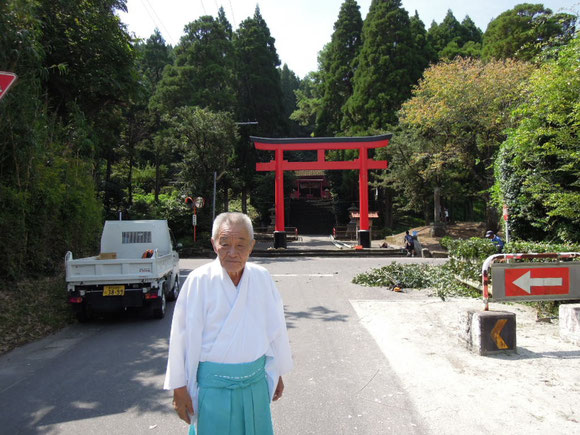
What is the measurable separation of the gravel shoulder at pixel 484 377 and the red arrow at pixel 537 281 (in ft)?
2.13

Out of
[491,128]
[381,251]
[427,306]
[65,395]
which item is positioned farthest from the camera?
[381,251]

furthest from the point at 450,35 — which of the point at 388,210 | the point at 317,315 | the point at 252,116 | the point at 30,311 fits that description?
the point at 30,311

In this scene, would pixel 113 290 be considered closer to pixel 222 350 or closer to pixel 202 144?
pixel 222 350

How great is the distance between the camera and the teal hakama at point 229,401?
6.51ft

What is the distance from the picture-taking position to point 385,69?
94.4 ft

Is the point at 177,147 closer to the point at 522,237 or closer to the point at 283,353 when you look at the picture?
the point at 522,237

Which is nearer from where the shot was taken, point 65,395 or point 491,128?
point 65,395

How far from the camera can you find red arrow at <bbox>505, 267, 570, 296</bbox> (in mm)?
5277

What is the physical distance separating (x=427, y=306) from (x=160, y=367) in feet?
16.8

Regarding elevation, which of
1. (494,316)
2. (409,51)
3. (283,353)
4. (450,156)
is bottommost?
(494,316)

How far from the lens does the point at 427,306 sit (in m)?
7.70

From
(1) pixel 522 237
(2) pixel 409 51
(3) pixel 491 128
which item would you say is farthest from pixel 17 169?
(2) pixel 409 51

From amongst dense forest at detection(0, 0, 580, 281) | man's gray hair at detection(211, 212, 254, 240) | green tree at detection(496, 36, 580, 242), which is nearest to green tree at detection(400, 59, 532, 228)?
dense forest at detection(0, 0, 580, 281)

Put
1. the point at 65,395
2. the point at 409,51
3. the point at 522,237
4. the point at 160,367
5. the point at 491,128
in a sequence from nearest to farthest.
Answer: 1. the point at 65,395
2. the point at 160,367
3. the point at 522,237
4. the point at 491,128
5. the point at 409,51
